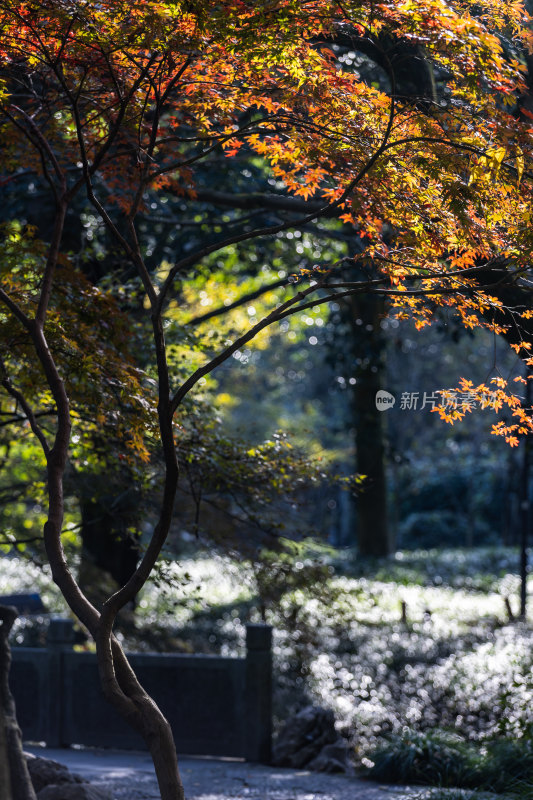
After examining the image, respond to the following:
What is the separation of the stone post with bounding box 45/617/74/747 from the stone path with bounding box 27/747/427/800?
1.03 ft

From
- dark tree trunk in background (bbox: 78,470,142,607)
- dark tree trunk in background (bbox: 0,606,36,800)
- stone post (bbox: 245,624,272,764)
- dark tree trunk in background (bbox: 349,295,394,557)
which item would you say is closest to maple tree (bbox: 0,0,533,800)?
dark tree trunk in background (bbox: 0,606,36,800)

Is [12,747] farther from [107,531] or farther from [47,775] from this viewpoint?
[107,531]

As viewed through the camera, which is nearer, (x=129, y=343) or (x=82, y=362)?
(x=82, y=362)

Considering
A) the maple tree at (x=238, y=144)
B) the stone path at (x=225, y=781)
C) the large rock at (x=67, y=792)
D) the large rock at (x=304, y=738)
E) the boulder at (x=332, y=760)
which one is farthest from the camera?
the large rock at (x=304, y=738)

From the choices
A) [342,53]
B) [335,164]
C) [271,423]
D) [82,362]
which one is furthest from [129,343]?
[271,423]

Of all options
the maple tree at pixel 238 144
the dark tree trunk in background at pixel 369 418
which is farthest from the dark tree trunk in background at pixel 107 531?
the dark tree trunk in background at pixel 369 418

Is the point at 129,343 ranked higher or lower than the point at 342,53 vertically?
lower

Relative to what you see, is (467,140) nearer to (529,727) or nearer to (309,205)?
(309,205)

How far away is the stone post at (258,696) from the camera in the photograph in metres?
9.05

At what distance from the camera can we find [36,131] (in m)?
5.83

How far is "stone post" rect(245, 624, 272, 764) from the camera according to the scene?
9055 millimetres

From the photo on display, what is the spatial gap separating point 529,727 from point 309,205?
4999 mm

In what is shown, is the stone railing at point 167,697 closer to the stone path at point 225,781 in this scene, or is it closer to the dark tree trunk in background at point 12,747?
the stone path at point 225,781

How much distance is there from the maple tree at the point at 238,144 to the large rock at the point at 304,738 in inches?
151
